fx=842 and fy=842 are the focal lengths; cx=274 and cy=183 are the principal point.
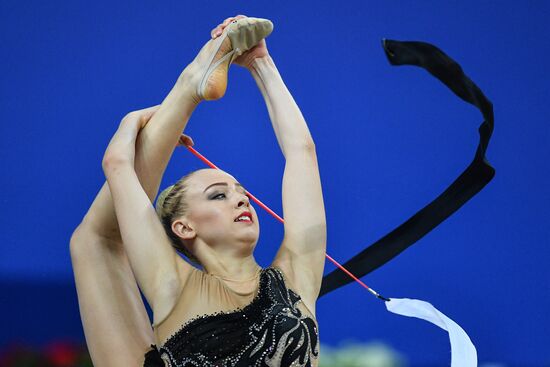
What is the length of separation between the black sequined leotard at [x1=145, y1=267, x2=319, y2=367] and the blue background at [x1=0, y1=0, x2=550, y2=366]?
0.70m

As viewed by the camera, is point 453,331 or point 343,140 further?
point 343,140

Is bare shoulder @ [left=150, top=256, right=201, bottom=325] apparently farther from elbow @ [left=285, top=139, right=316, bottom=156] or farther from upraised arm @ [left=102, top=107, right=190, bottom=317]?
elbow @ [left=285, top=139, right=316, bottom=156]

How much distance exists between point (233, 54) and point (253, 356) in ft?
1.96

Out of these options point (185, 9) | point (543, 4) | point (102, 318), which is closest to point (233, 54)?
point (102, 318)

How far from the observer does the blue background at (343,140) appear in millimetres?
2123

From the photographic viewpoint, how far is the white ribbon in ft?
5.29

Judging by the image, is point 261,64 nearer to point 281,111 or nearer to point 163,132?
point 281,111

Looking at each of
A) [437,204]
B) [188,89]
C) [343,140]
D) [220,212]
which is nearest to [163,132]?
[188,89]

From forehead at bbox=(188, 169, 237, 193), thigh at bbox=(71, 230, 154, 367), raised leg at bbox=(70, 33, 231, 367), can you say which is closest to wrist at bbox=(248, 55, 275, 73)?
raised leg at bbox=(70, 33, 231, 367)

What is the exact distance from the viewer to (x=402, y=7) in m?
2.42

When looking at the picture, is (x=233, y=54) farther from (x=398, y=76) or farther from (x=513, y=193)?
(x=513, y=193)

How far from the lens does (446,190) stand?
5.55ft

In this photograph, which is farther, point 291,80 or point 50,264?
point 291,80

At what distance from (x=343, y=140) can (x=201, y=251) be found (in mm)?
833
